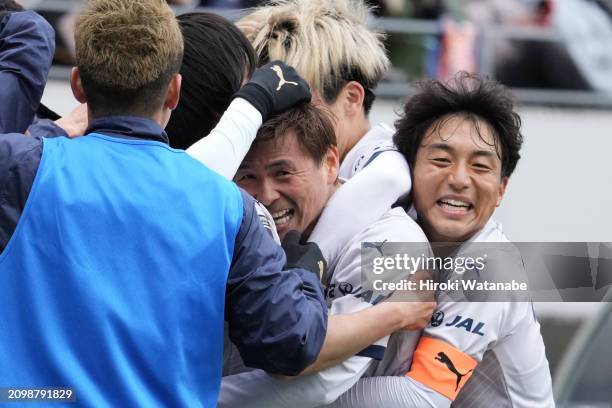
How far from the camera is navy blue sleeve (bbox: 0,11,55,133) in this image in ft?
8.48

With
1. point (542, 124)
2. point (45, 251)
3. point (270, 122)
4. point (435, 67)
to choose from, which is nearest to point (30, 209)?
point (45, 251)

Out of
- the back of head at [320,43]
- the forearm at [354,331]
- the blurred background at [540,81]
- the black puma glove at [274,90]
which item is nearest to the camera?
the forearm at [354,331]

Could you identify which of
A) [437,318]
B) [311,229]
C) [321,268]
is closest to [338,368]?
[321,268]

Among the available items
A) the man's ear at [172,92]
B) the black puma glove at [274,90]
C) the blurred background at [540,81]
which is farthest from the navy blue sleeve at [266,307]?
the blurred background at [540,81]

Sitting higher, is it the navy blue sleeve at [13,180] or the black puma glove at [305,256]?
the navy blue sleeve at [13,180]

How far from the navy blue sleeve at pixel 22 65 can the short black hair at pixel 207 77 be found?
1.07 ft

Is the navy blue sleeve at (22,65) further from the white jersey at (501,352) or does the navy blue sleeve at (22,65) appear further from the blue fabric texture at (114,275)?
the white jersey at (501,352)

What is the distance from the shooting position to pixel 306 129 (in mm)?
2854

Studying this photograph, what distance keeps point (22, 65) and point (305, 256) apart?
0.76 m

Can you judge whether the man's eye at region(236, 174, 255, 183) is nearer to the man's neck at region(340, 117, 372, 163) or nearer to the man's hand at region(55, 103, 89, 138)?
the man's hand at region(55, 103, 89, 138)

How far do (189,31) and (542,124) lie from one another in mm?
6092

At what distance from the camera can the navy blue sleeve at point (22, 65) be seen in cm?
259

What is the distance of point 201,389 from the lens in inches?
92.9

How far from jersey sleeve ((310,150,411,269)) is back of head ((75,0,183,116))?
652 millimetres
